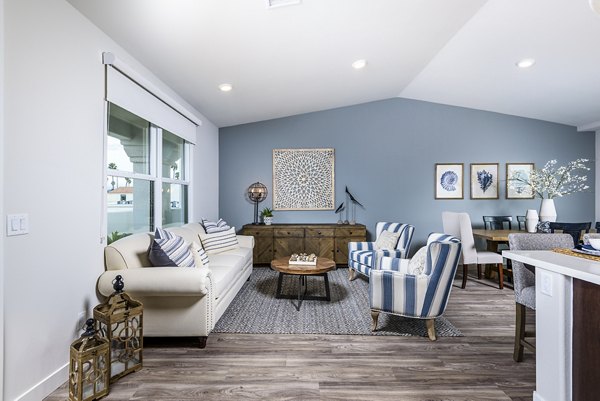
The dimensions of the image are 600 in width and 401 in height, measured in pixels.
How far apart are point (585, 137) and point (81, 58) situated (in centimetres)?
719

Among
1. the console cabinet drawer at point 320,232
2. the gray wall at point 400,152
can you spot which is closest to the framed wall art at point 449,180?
the gray wall at point 400,152

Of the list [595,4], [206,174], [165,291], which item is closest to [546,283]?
[595,4]

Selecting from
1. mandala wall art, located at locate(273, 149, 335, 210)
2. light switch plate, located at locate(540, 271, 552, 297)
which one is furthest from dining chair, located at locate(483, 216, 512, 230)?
light switch plate, located at locate(540, 271, 552, 297)

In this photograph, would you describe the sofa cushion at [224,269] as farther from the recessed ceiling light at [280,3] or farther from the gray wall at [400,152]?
the recessed ceiling light at [280,3]

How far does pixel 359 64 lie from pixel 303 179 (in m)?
2.22

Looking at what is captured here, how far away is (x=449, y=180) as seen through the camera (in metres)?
5.13

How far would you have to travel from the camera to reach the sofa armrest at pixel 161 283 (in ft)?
7.10

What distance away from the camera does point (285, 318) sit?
285 centimetres

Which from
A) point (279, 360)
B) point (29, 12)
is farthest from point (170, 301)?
point (29, 12)

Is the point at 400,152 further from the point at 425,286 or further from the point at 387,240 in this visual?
the point at 425,286

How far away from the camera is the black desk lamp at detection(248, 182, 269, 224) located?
17.0 feet

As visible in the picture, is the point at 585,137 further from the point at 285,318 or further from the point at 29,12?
the point at 29,12

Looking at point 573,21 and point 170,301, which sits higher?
point 573,21

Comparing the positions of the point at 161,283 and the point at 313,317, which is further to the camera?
the point at 313,317
